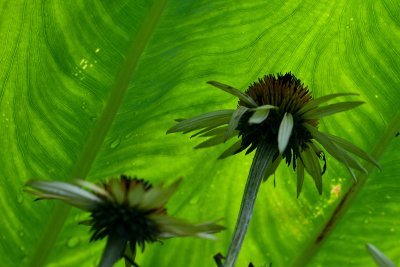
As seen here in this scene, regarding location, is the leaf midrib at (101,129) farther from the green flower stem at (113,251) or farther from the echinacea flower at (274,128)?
the green flower stem at (113,251)

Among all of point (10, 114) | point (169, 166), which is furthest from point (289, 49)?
point (10, 114)

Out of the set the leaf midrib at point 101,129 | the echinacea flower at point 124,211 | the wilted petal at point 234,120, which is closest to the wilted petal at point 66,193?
the echinacea flower at point 124,211

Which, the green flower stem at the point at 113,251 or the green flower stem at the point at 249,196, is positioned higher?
the green flower stem at the point at 249,196

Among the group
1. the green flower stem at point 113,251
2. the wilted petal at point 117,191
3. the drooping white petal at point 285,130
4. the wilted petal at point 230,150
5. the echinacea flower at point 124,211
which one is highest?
the wilted petal at point 230,150

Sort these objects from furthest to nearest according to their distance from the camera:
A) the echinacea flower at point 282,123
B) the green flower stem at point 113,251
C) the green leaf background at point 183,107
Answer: the green leaf background at point 183,107
the echinacea flower at point 282,123
the green flower stem at point 113,251

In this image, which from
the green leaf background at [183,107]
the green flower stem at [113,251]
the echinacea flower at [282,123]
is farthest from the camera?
the green leaf background at [183,107]

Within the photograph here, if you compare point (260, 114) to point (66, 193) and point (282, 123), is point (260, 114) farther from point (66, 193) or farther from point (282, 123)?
point (66, 193)

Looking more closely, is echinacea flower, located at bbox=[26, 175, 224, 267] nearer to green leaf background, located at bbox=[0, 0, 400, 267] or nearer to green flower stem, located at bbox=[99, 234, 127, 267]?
green flower stem, located at bbox=[99, 234, 127, 267]

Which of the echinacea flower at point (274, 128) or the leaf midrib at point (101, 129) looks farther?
the leaf midrib at point (101, 129)

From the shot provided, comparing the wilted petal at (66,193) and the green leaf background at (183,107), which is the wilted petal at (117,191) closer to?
the wilted petal at (66,193)
